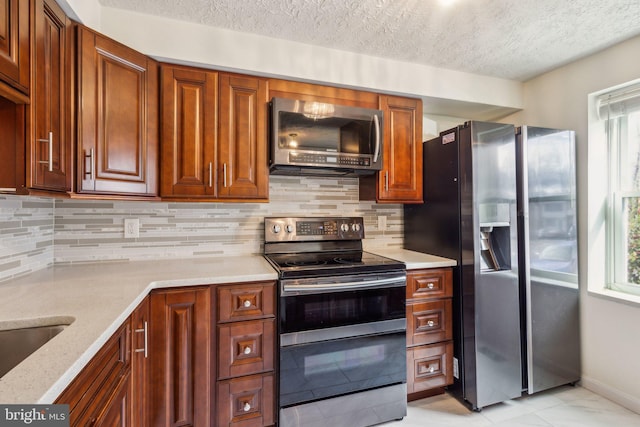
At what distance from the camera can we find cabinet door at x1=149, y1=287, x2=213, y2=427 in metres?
1.44

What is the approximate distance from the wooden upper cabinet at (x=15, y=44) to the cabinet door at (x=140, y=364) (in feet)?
2.93

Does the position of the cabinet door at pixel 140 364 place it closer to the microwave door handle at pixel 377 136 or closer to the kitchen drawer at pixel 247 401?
the kitchen drawer at pixel 247 401

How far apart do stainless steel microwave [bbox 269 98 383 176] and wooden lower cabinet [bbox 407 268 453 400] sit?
0.81m

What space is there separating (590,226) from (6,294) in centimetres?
323

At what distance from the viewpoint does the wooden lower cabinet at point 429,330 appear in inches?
76.8

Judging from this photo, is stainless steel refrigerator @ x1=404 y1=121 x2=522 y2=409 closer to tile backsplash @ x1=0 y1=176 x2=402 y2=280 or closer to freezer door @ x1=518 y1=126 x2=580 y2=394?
freezer door @ x1=518 y1=126 x2=580 y2=394

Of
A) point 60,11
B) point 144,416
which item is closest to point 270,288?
point 144,416

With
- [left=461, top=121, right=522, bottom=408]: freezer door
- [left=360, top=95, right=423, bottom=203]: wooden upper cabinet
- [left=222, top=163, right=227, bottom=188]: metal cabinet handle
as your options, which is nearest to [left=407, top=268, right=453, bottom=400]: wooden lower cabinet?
[left=461, top=121, right=522, bottom=408]: freezer door

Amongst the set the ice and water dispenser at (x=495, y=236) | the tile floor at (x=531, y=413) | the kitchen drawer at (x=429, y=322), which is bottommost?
the tile floor at (x=531, y=413)

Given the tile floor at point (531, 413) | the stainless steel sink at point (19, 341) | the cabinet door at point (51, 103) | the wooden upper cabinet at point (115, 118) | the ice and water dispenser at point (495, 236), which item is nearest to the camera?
the stainless steel sink at point (19, 341)

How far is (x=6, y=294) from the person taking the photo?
3.96 ft

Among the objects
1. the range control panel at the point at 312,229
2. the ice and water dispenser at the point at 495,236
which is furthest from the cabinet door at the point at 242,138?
the ice and water dispenser at the point at 495,236

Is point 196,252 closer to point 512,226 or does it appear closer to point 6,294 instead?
point 6,294

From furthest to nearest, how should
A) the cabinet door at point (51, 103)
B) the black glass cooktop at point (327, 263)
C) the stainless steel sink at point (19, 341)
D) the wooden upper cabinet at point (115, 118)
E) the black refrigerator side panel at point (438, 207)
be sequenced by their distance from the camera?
the black refrigerator side panel at point (438, 207) < the black glass cooktop at point (327, 263) < the wooden upper cabinet at point (115, 118) < the cabinet door at point (51, 103) < the stainless steel sink at point (19, 341)
